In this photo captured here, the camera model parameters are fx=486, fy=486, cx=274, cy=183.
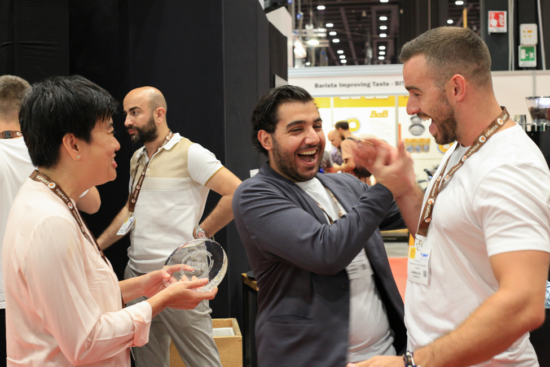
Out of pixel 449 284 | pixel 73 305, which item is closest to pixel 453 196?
pixel 449 284

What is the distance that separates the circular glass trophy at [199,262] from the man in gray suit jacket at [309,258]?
13 centimetres

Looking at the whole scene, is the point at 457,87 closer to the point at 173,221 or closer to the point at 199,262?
the point at 199,262

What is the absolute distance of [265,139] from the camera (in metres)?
1.84

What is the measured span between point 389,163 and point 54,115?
995 mm

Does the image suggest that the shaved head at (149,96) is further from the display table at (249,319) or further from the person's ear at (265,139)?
the person's ear at (265,139)

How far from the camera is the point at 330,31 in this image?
24688mm

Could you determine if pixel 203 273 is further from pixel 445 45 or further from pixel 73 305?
pixel 445 45

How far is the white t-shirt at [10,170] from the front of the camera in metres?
2.49

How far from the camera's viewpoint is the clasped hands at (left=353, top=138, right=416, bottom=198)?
150 cm

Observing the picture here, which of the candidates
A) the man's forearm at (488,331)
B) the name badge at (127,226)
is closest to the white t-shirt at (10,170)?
the name badge at (127,226)

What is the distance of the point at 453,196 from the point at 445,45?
1.43 ft

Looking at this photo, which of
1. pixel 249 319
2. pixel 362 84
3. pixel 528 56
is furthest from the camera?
pixel 362 84

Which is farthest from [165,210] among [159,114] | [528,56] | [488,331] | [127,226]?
[528,56]

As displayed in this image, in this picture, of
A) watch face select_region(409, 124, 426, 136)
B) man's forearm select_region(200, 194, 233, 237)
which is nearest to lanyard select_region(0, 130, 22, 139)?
man's forearm select_region(200, 194, 233, 237)
